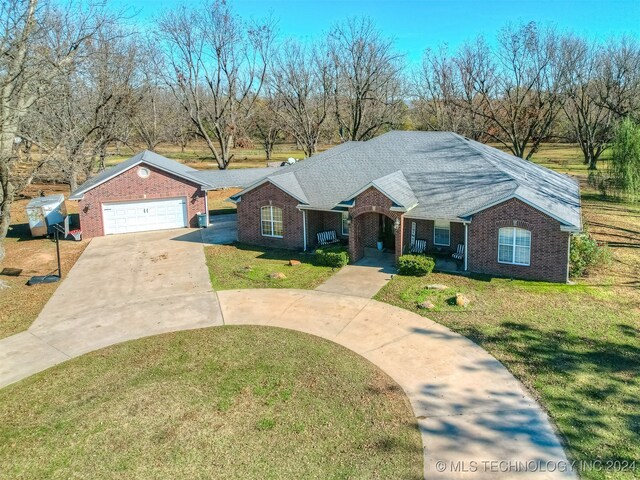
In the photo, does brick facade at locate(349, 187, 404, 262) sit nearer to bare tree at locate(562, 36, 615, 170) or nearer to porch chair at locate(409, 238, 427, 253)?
porch chair at locate(409, 238, 427, 253)

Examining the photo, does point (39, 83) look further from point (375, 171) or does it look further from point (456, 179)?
point (456, 179)

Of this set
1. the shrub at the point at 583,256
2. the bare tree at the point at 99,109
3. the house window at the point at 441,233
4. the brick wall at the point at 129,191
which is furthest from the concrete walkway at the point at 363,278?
the bare tree at the point at 99,109

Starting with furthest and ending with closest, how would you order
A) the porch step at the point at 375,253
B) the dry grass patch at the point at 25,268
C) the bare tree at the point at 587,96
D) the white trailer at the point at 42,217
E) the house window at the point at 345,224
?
1. the bare tree at the point at 587,96
2. the white trailer at the point at 42,217
3. the house window at the point at 345,224
4. the porch step at the point at 375,253
5. the dry grass patch at the point at 25,268

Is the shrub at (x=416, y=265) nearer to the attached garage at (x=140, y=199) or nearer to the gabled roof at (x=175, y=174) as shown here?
the gabled roof at (x=175, y=174)

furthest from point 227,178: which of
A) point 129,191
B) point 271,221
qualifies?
point 271,221

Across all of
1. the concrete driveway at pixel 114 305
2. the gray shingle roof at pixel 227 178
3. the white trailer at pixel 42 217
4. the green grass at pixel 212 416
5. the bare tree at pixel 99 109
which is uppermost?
the bare tree at pixel 99 109

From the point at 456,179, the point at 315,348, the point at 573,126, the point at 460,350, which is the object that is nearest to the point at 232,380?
the point at 315,348

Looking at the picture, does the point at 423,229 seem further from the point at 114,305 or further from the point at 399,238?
the point at 114,305
